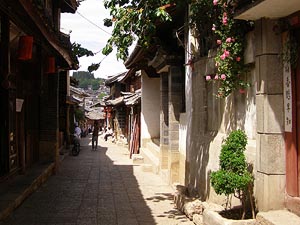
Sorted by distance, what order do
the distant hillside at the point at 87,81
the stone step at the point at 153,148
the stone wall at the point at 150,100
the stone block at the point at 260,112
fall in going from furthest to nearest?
the distant hillside at the point at 87,81 < the stone wall at the point at 150,100 < the stone step at the point at 153,148 < the stone block at the point at 260,112

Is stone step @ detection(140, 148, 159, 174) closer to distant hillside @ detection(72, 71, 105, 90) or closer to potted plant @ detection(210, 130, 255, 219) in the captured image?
potted plant @ detection(210, 130, 255, 219)

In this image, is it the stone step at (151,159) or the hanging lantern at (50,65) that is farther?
the stone step at (151,159)

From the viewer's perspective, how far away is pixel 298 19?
524 cm

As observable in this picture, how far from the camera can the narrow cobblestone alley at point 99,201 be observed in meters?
8.12

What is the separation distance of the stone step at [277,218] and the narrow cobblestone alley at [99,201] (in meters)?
2.62

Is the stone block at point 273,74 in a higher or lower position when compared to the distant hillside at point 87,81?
lower

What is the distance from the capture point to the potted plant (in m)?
5.62

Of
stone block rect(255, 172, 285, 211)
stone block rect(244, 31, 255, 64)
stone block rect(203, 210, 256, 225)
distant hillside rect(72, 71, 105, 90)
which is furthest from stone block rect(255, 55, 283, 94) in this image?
distant hillside rect(72, 71, 105, 90)

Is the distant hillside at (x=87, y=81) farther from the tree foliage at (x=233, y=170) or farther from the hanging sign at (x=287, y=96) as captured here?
the hanging sign at (x=287, y=96)

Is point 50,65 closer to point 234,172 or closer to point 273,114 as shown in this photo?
point 234,172

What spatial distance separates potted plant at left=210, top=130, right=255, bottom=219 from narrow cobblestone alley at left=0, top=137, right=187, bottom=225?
7.84 ft

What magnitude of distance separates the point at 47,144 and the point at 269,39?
10509 mm

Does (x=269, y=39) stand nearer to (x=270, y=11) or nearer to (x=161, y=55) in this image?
(x=270, y=11)

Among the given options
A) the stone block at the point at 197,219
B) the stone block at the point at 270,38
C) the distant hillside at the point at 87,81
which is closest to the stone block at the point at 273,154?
the stone block at the point at 270,38
